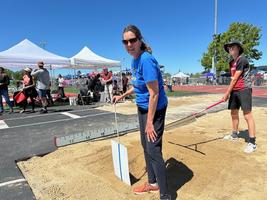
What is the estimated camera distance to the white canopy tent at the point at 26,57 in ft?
39.5

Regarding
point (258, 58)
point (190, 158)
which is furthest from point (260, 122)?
point (258, 58)

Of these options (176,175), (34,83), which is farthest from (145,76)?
(34,83)

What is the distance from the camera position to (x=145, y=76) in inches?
100

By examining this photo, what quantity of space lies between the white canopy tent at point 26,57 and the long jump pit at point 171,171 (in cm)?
861

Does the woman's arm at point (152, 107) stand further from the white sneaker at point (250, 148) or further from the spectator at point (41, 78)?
the spectator at point (41, 78)

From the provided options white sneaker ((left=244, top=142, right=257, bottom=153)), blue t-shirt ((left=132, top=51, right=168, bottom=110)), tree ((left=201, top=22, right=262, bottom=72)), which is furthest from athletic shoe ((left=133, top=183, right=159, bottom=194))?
tree ((left=201, top=22, right=262, bottom=72))

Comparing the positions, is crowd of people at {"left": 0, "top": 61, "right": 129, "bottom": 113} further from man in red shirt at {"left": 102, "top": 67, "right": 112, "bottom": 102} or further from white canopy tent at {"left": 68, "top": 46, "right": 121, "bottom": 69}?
white canopy tent at {"left": 68, "top": 46, "right": 121, "bottom": 69}

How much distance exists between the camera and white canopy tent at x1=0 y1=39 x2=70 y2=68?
12031 millimetres

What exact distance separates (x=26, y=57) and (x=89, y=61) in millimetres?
3553

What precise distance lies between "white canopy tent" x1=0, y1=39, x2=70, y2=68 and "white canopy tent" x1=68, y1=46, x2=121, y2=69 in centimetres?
64

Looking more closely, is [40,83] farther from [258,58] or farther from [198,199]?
[258,58]

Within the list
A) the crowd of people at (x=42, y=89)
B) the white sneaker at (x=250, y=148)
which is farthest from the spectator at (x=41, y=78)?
the white sneaker at (x=250, y=148)

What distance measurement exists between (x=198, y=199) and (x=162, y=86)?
4.20ft

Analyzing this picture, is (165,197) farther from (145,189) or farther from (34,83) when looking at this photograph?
(34,83)
